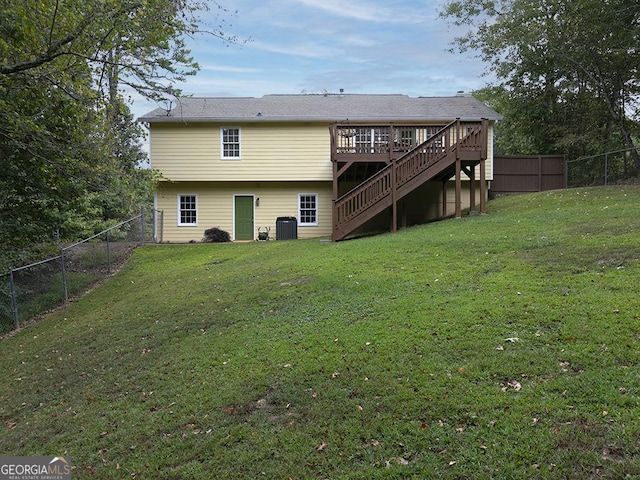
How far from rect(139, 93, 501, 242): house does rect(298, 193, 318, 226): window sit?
4cm

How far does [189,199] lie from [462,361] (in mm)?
17545

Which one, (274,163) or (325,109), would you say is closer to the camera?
(274,163)

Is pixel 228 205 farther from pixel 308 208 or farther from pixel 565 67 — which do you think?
pixel 565 67

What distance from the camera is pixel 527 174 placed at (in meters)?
20.9

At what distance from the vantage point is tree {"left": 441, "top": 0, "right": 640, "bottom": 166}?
62.6 ft

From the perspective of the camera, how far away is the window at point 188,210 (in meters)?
20.2

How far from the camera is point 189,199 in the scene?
66.4 feet

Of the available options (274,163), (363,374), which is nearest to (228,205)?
(274,163)

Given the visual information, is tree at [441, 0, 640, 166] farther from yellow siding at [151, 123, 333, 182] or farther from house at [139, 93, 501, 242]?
yellow siding at [151, 123, 333, 182]

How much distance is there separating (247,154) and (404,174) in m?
7.78

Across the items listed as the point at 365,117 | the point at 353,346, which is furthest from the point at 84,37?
the point at 365,117

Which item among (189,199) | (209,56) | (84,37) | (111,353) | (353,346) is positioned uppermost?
(209,56)

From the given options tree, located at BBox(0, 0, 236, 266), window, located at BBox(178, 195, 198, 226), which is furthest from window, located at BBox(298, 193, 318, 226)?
tree, located at BBox(0, 0, 236, 266)

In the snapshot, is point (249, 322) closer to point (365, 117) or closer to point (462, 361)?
point (462, 361)
